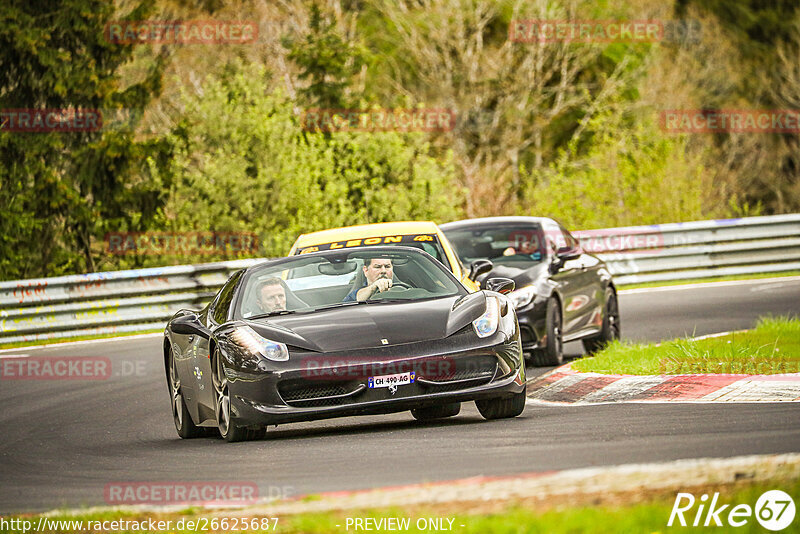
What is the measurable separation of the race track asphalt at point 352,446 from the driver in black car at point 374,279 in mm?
927

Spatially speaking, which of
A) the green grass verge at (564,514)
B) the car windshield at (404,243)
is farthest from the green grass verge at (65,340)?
the green grass verge at (564,514)

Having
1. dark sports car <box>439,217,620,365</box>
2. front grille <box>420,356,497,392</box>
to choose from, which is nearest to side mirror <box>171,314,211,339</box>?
front grille <box>420,356,497,392</box>

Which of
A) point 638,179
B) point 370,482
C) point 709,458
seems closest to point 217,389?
point 370,482

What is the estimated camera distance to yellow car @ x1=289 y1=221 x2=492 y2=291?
13.0 metres

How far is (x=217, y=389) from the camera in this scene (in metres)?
9.86

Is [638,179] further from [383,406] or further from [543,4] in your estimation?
[383,406]

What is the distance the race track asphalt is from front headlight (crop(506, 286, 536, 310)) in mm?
738

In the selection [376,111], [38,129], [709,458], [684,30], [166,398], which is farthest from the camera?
[684,30]

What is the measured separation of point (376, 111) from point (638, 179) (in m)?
6.13

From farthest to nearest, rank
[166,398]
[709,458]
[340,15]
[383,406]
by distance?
1. [340,15]
2. [166,398]
3. [383,406]
4. [709,458]

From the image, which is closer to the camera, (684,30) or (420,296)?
(420,296)

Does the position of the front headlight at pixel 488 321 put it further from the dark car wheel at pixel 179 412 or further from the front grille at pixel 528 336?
the front grille at pixel 528 336

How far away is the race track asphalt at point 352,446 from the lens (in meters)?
7.23

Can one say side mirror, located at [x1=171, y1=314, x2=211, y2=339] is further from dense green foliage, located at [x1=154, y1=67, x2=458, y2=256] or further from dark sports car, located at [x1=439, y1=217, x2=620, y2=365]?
dense green foliage, located at [x1=154, y1=67, x2=458, y2=256]
